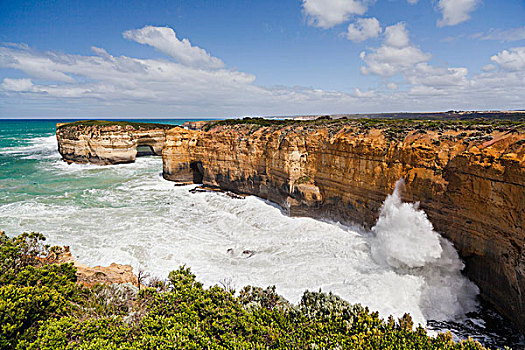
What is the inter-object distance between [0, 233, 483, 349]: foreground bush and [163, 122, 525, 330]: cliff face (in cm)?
622

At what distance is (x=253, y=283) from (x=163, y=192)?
1879cm

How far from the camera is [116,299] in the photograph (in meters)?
8.81

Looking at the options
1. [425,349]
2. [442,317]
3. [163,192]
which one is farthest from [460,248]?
[163,192]

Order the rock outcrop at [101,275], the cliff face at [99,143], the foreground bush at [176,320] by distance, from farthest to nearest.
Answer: the cliff face at [99,143], the rock outcrop at [101,275], the foreground bush at [176,320]

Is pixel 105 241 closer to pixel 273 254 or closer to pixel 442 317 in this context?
pixel 273 254

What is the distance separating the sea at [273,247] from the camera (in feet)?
39.8

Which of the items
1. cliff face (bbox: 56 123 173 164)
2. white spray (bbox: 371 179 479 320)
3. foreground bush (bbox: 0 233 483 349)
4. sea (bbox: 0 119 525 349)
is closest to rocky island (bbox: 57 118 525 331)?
white spray (bbox: 371 179 479 320)

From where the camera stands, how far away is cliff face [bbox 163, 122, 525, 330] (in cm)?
1109

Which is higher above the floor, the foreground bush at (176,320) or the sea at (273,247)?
the foreground bush at (176,320)

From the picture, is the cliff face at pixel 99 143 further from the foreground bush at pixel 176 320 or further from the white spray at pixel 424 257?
the white spray at pixel 424 257

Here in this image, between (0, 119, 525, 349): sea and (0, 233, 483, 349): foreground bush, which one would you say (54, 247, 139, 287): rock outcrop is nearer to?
(0, 233, 483, 349): foreground bush

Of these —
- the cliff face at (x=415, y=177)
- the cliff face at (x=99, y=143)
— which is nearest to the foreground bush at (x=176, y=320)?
A: the cliff face at (x=415, y=177)

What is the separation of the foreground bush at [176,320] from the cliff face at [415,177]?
20.4 ft

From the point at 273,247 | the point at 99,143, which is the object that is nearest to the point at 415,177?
the point at 273,247
